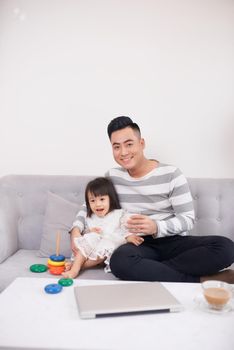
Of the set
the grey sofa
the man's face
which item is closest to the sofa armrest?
the grey sofa

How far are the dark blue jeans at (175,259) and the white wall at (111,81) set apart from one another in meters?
0.74

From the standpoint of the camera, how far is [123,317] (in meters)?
1.19

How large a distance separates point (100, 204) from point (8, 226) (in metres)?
0.54

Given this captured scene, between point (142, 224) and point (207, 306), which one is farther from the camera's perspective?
point (142, 224)

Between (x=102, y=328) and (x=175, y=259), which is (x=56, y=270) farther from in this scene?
(x=102, y=328)

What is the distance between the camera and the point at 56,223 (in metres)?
2.24

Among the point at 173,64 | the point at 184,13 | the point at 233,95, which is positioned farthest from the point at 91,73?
the point at 233,95

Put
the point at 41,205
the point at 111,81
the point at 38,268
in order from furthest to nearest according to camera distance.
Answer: the point at 111,81
the point at 41,205
the point at 38,268

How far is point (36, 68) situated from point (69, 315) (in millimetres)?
1924

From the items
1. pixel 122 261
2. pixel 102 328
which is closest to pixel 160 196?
pixel 122 261

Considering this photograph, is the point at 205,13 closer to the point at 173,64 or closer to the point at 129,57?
the point at 173,64

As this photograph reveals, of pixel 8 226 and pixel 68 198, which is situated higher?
pixel 68 198

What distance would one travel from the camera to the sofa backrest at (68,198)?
2312mm

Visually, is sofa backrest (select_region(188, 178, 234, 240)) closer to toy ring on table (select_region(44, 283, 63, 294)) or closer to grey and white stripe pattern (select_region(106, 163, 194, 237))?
grey and white stripe pattern (select_region(106, 163, 194, 237))
